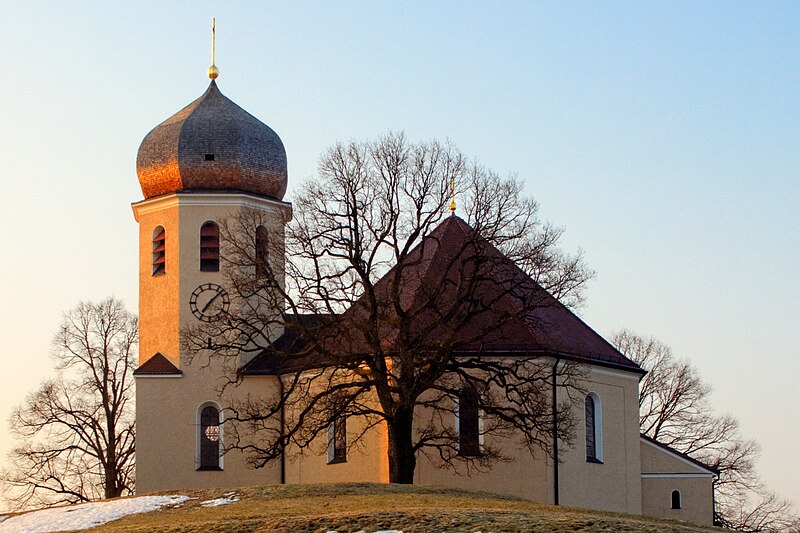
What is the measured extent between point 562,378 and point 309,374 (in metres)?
7.67

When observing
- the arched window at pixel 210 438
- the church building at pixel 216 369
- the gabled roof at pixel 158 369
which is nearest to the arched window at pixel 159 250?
the church building at pixel 216 369

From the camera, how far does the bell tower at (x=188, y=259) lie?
45531 mm

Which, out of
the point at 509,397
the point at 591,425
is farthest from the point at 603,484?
the point at 509,397

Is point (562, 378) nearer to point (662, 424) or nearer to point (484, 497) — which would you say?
point (484, 497)

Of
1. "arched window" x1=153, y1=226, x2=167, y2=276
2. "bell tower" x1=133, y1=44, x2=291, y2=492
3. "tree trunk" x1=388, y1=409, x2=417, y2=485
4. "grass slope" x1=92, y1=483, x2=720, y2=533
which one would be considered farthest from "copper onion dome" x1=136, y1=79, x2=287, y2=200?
"grass slope" x1=92, y1=483, x2=720, y2=533

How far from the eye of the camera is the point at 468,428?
131 feet

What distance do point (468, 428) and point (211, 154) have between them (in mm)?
13480

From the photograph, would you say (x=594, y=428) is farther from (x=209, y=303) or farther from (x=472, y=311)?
(x=209, y=303)

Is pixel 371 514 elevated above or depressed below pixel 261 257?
below

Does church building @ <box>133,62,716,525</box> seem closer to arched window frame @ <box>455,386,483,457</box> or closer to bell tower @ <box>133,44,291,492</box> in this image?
bell tower @ <box>133,44,291,492</box>

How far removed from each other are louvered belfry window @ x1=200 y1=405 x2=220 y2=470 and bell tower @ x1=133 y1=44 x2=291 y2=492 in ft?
0.11

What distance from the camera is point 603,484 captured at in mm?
41625

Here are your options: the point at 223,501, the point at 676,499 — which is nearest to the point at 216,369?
the point at 223,501

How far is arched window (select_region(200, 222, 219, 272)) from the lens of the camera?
46.5 meters
